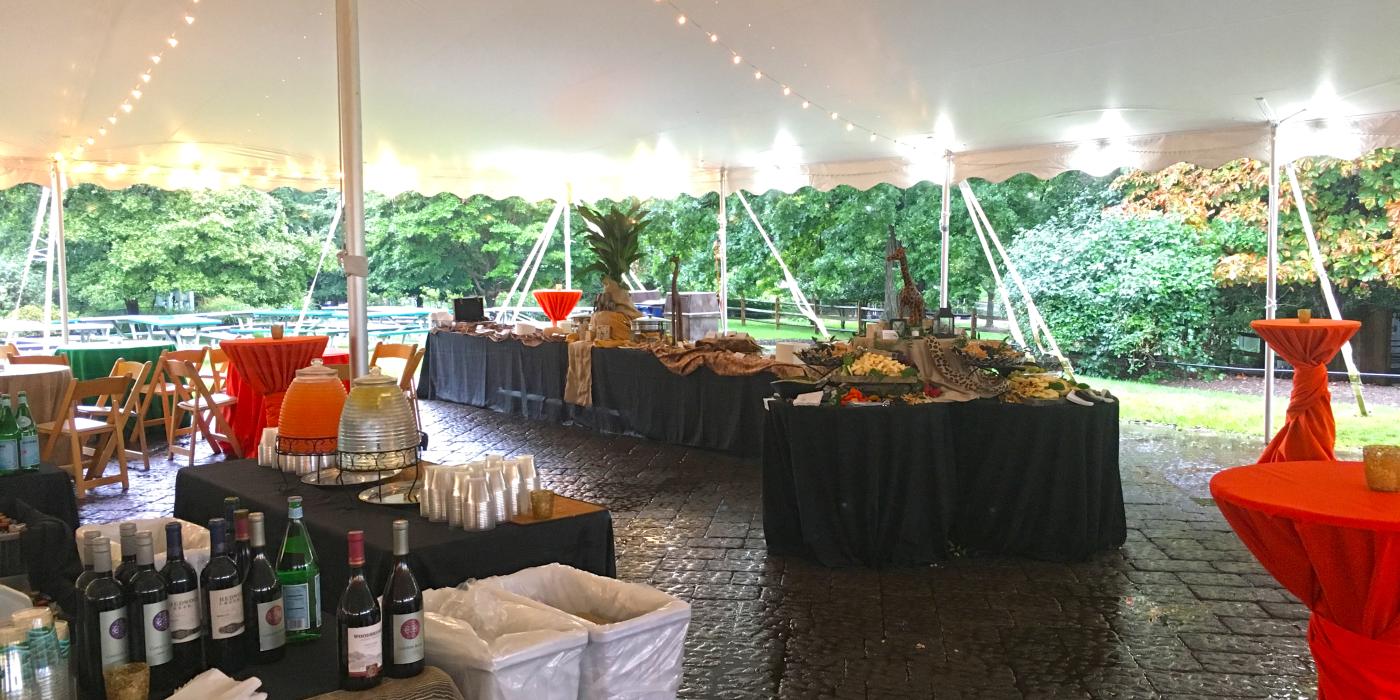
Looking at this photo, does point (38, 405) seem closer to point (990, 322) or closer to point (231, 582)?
point (231, 582)

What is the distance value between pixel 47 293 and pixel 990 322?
1370cm

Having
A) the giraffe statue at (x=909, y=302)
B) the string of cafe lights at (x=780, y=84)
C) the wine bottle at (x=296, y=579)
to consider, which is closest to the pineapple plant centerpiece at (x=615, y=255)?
the string of cafe lights at (x=780, y=84)

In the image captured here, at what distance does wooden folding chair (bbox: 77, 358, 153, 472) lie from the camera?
7.07 metres

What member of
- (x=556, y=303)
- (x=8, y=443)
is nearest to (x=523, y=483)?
(x=8, y=443)

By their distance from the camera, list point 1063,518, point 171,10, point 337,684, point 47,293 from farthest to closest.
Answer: point 47,293 → point 171,10 → point 1063,518 → point 337,684

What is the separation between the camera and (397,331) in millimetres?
18047

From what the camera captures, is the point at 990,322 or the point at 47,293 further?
the point at 990,322

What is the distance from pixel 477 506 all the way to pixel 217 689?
0.99 metres

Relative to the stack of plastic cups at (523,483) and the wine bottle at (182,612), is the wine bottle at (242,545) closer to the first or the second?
the wine bottle at (182,612)

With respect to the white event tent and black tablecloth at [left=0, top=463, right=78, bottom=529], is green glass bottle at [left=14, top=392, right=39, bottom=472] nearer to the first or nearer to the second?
black tablecloth at [left=0, top=463, right=78, bottom=529]

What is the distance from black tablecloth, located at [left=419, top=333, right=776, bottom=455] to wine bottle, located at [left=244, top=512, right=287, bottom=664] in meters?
5.67

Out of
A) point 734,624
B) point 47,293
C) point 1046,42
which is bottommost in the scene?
point 734,624

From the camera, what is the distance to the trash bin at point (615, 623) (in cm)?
202

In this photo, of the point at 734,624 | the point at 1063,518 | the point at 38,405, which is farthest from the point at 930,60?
the point at 38,405
